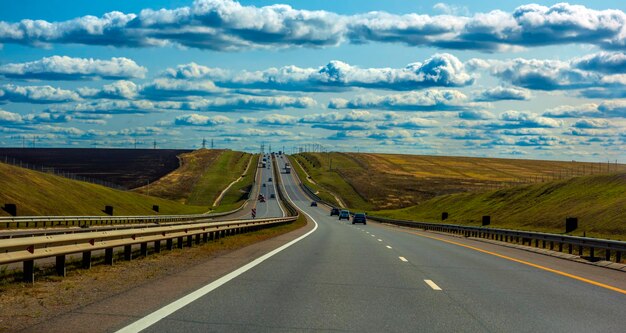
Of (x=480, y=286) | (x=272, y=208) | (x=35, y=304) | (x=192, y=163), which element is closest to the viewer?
(x=35, y=304)

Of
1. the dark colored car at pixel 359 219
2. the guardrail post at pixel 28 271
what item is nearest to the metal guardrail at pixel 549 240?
the dark colored car at pixel 359 219

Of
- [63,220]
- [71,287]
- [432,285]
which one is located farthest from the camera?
[63,220]

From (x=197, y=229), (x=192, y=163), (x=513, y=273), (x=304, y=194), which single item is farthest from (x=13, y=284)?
(x=192, y=163)

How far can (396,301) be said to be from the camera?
472 inches

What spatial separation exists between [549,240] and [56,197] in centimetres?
4974

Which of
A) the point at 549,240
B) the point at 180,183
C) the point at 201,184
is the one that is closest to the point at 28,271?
the point at 549,240

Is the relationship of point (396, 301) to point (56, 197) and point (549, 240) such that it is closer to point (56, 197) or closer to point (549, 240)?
point (549, 240)

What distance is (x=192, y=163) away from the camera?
185 meters

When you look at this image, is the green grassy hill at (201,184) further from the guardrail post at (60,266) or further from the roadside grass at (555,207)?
the guardrail post at (60,266)

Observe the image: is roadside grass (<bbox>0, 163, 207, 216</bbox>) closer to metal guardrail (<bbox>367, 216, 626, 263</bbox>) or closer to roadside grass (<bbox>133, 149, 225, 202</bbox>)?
metal guardrail (<bbox>367, 216, 626, 263</bbox>)

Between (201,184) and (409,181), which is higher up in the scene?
(409,181)

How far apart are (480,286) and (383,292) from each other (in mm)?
2464

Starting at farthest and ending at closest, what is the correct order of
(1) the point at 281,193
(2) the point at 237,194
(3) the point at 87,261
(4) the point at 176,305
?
(1) the point at 281,193, (2) the point at 237,194, (3) the point at 87,261, (4) the point at 176,305

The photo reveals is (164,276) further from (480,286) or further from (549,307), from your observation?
(549,307)
